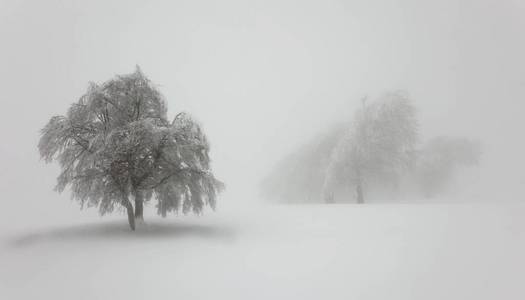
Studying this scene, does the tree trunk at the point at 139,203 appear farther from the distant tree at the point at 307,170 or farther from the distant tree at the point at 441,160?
the distant tree at the point at 441,160

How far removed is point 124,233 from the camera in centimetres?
1359

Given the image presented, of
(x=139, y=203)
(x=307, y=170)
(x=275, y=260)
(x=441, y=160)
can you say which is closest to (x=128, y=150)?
(x=139, y=203)

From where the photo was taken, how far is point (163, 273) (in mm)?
9039

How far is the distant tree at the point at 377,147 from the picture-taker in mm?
27656

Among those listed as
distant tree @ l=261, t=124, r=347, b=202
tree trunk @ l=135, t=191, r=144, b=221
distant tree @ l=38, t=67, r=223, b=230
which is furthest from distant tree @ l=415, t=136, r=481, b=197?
tree trunk @ l=135, t=191, r=144, b=221

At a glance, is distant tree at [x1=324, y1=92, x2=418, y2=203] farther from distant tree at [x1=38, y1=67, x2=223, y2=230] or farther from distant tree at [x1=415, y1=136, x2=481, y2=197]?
distant tree at [x1=38, y1=67, x2=223, y2=230]

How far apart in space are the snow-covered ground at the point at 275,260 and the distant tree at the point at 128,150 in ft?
5.61

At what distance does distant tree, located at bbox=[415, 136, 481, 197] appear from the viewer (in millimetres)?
34594

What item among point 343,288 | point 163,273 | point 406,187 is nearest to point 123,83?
point 163,273

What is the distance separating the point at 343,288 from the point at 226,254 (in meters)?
4.32

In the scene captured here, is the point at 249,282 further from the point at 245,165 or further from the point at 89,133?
the point at 245,165

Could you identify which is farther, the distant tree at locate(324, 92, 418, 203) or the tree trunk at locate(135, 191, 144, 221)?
the distant tree at locate(324, 92, 418, 203)

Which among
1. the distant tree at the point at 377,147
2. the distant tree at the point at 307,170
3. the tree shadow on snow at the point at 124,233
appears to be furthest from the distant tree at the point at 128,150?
the distant tree at the point at 307,170

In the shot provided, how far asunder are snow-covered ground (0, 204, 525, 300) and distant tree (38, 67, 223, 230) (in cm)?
171
